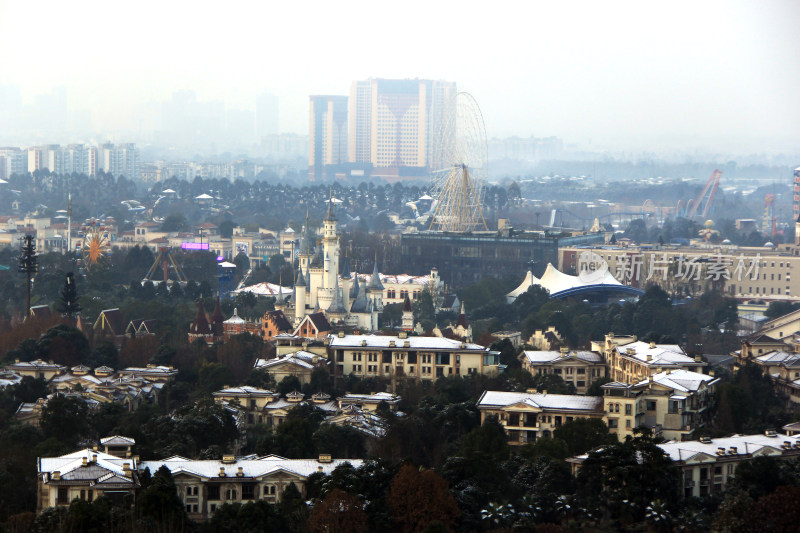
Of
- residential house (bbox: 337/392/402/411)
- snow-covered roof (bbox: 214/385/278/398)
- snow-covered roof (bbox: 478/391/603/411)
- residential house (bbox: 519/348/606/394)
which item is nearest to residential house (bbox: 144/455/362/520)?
snow-covered roof (bbox: 478/391/603/411)

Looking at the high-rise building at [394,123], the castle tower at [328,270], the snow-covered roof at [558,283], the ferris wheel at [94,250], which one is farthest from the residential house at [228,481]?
the high-rise building at [394,123]

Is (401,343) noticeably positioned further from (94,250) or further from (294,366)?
(94,250)

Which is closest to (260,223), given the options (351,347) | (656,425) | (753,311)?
(753,311)

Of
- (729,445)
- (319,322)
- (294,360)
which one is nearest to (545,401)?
(729,445)

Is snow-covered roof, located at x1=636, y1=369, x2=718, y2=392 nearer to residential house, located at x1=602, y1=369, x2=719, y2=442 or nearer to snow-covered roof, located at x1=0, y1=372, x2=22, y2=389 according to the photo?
residential house, located at x1=602, y1=369, x2=719, y2=442

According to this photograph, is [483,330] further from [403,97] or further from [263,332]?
[403,97]
